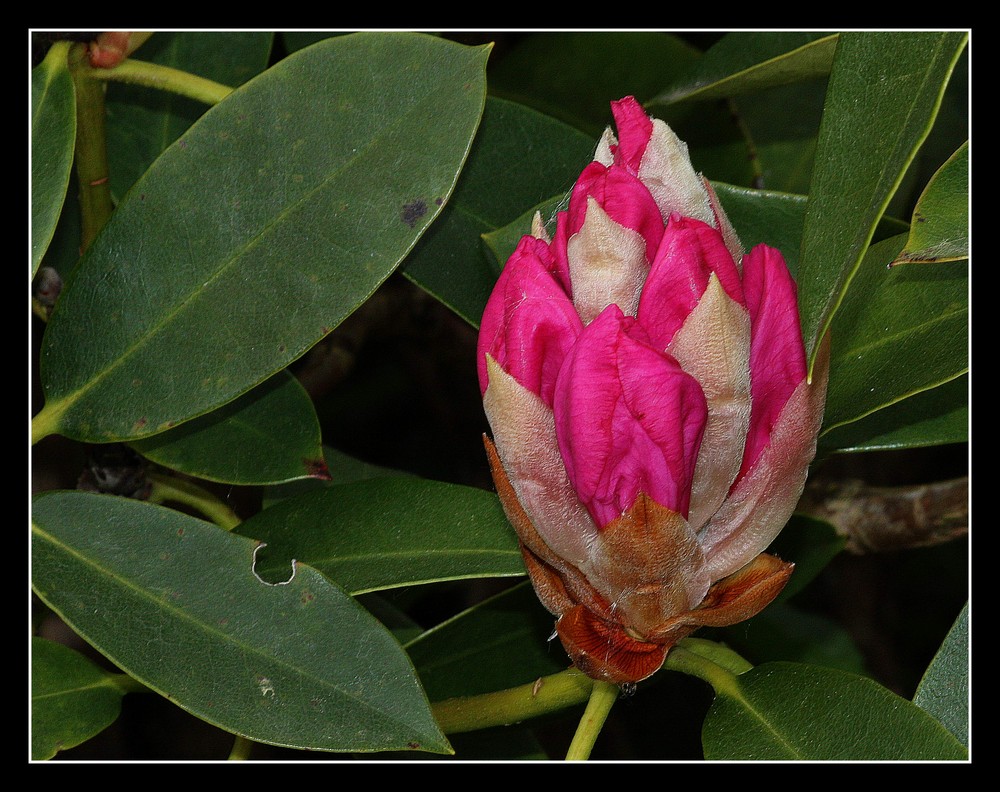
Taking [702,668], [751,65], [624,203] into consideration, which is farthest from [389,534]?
[751,65]

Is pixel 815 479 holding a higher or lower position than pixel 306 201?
lower

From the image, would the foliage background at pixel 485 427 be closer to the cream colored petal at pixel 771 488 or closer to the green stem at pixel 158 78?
the green stem at pixel 158 78

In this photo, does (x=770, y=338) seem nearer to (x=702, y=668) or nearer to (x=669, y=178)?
(x=669, y=178)

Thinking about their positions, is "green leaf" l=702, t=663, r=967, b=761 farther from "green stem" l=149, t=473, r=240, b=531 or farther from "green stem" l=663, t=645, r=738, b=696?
"green stem" l=149, t=473, r=240, b=531

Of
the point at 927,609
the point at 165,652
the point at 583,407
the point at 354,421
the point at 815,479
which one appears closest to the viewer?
the point at 583,407

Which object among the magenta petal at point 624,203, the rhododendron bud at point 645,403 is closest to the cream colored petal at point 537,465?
the rhododendron bud at point 645,403

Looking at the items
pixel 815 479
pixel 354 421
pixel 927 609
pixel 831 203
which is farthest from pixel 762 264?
pixel 927 609

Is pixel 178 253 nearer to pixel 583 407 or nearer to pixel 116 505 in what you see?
pixel 116 505
